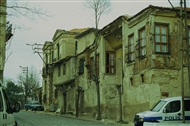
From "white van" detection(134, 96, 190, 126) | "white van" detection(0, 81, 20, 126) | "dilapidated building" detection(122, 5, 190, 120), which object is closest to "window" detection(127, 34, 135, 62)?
"dilapidated building" detection(122, 5, 190, 120)

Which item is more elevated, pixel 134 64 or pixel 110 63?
pixel 110 63

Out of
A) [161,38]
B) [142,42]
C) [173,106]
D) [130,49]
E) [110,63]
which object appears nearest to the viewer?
[173,106]

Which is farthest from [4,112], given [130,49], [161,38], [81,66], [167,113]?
[81,66]

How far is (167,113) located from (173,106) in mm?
651

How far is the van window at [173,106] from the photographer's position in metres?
17.1

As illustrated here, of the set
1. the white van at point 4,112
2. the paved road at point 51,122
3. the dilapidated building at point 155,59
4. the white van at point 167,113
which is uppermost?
the dilapidated building at point 155,59

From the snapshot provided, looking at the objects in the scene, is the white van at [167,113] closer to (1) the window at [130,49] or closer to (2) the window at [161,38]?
(2) the window at [161,38]

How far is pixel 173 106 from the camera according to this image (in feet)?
56.7

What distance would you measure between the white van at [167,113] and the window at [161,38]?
6852mm

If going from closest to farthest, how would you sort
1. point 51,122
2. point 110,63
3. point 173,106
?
point 173,106
point 51,122
point 110,63

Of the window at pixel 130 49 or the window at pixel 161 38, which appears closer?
the window at pixel 161 38

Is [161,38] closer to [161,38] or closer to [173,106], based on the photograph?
[161,38]

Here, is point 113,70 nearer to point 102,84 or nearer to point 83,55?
point 102,84

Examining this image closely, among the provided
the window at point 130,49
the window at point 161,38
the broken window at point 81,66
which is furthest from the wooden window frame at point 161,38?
the broken window at point 81,66
